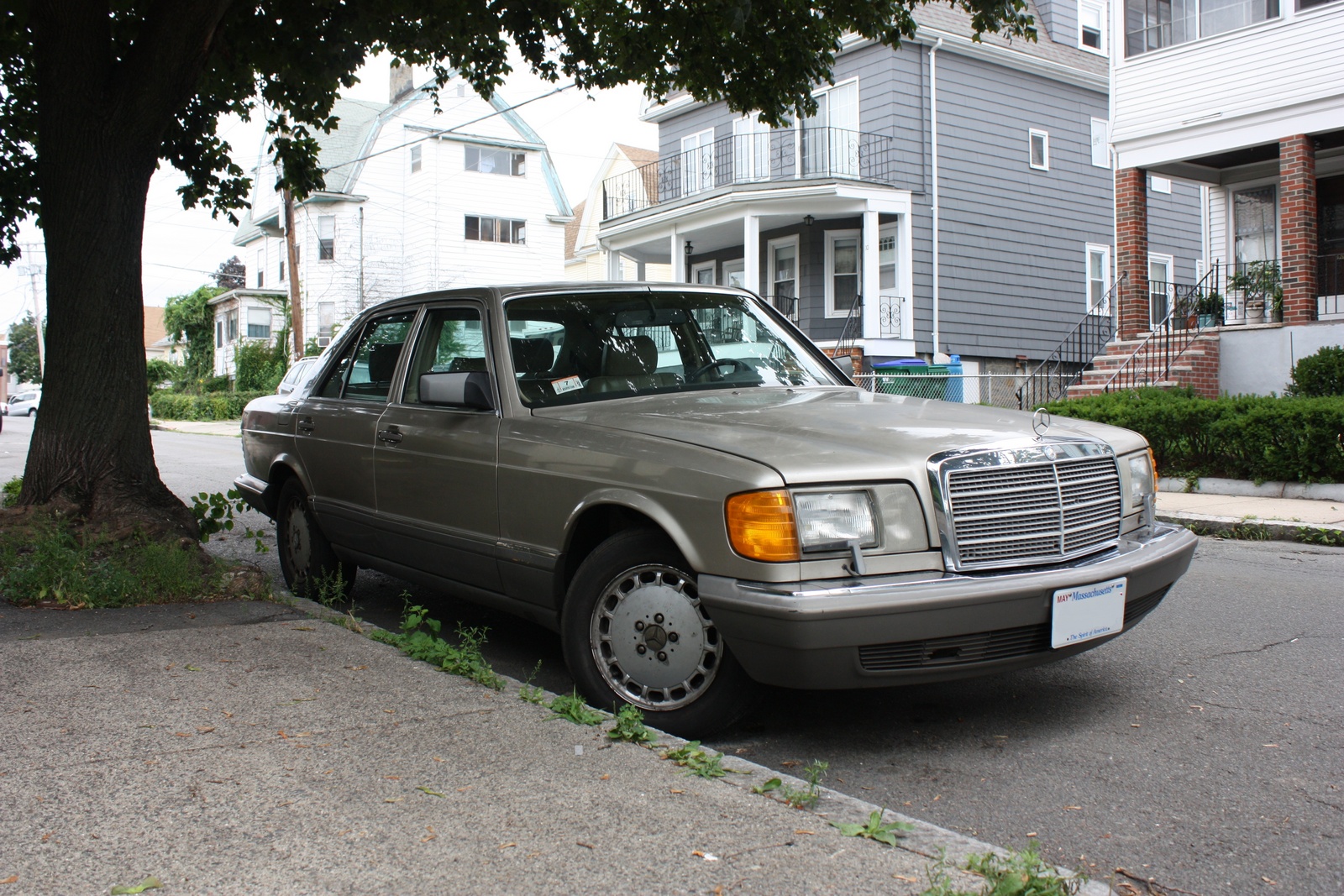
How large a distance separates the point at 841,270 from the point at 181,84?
1743 centimetres

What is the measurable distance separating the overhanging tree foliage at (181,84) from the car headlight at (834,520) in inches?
175

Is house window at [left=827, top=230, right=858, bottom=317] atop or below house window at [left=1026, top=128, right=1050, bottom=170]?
below

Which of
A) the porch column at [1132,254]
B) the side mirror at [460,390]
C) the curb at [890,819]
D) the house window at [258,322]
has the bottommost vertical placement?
the curb at [890,819]

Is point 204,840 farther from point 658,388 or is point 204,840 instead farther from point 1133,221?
point 1133,221

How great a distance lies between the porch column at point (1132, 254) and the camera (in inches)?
641

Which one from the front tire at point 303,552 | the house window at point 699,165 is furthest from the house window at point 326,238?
the front tire at point 303,552

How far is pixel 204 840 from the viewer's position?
268 cm

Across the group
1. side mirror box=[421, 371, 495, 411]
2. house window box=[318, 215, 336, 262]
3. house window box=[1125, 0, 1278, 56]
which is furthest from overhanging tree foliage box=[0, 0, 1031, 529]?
house window box=[318, 215, 336, 262]

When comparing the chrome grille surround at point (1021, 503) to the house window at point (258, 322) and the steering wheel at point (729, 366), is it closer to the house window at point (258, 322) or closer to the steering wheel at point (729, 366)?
the steering wheel at point (729, 366)

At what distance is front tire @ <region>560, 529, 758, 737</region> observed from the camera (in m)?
3.70

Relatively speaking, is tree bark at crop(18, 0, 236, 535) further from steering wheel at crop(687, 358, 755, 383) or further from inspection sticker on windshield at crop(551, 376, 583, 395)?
steering wheel at crop(687, 358, 755, 383)

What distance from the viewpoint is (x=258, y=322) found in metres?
43.5

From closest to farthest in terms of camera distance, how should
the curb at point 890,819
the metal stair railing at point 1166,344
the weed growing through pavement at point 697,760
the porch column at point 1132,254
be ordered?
1. the curb at point 890,819
2. the weed growing through pavement at point 697,760
3. the metal stair railing at point 1166,344
4. the porch column at point 1132,254

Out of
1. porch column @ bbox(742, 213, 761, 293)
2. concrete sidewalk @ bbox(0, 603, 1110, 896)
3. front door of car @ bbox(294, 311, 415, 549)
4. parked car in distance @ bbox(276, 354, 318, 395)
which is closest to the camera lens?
concrete sidewalk @ bbox(0, 603, 1110, 896)
